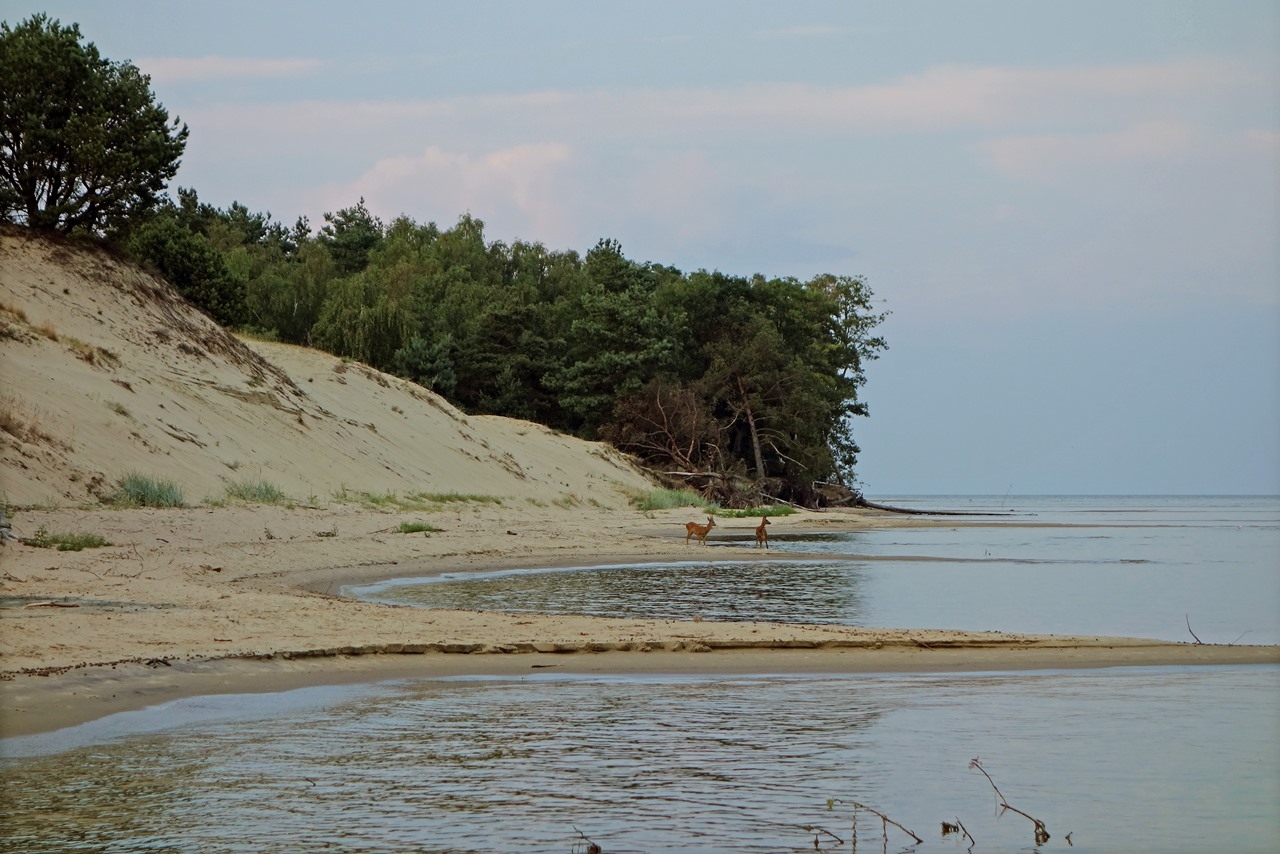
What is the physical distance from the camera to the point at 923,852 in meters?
6.20

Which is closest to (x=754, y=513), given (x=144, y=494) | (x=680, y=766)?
(x=144, y=494)

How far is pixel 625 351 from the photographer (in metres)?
60.0

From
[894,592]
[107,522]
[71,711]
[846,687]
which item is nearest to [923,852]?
[846,687]

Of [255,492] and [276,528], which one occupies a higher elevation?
[255,492]

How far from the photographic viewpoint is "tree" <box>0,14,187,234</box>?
34.2 metres

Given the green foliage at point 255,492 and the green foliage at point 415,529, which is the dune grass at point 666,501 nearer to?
the green foliage at point 415,529

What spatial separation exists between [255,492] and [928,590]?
14.3 metres

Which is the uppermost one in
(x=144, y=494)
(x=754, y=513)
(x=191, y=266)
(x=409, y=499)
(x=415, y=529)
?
(x=191, y=266)

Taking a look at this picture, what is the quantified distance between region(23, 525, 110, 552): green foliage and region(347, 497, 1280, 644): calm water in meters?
3.82

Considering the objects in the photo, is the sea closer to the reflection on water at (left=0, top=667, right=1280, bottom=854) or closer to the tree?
the reflection on water at (left=0, top=667, right=1280, bottom=854)

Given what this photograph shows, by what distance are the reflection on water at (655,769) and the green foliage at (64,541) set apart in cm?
826

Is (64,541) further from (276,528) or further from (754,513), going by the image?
(754,513)

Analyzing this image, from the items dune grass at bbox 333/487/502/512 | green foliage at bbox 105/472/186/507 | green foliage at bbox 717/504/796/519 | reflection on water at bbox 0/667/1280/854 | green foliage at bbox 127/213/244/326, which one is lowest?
reflection on water at bbox 0/667/1280/854

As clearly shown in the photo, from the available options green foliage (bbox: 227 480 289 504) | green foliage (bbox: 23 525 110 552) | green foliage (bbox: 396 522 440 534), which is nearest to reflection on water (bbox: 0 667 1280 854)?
green foliage (bbox: 23 525 110 552)
